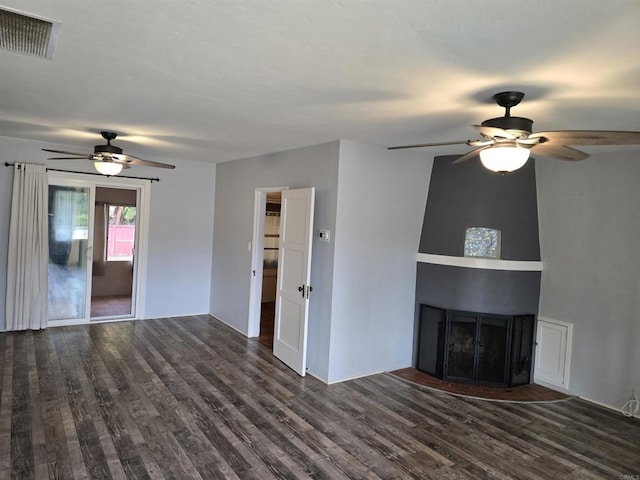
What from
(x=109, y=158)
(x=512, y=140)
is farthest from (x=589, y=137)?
(x=109, y=158)

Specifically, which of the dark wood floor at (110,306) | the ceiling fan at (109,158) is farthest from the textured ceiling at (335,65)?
the dark wood floor at (110,306)

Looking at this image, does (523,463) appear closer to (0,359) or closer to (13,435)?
(13,435)

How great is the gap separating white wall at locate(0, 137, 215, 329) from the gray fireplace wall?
377 centimetres

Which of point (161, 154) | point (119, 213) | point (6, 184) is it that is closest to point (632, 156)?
point (161, 154)

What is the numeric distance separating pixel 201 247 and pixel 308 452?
4338 millimetres

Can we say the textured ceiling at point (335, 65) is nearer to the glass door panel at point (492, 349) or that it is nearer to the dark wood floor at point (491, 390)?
the glass door panel at point (492, 349)

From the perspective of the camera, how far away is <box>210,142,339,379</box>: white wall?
422cm

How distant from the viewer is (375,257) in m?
4.44

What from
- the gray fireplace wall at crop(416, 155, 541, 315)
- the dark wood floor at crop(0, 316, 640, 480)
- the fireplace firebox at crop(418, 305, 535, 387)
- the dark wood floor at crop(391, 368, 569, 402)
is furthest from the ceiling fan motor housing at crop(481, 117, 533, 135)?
the dark wood floor at crop(391, 368, 569, 402)

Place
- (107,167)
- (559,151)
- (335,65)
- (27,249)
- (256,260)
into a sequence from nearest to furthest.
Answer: (335,65), (559,151), (107,167), (27,249), (256,260)

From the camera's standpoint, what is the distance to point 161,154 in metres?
5.83

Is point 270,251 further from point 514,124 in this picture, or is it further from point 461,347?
point 514,124

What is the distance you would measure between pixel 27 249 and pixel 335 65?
4.98m

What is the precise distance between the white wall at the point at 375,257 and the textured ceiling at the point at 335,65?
700 millimetres
